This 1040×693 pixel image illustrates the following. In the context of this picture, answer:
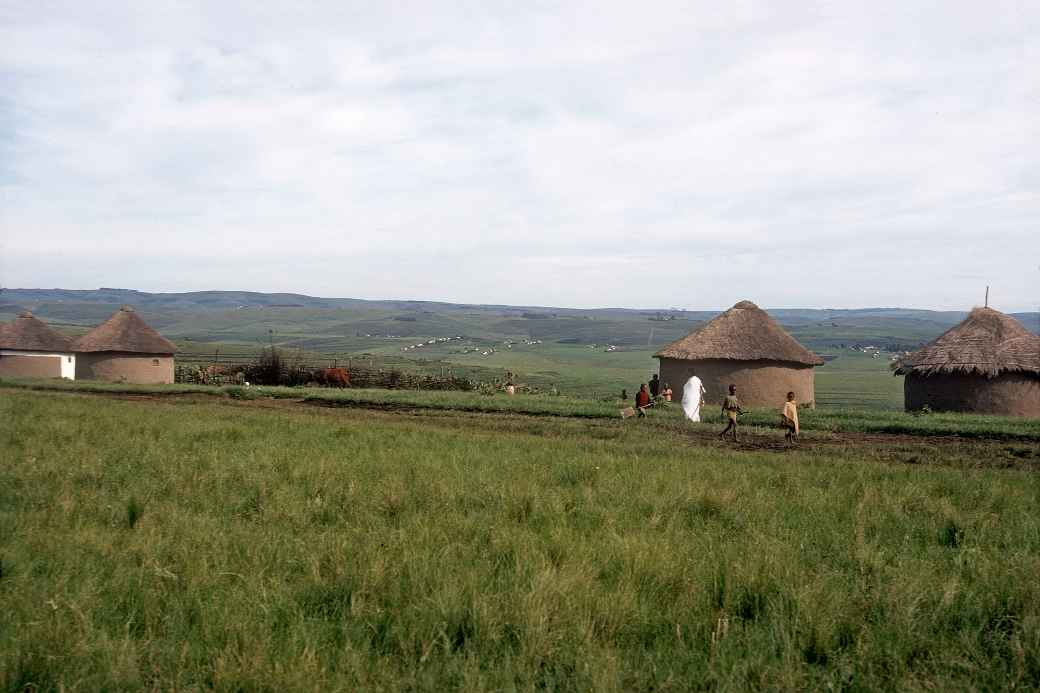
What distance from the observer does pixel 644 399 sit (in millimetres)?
23047

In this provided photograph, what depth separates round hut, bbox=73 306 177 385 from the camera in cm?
4303

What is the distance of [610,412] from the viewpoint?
2323cm

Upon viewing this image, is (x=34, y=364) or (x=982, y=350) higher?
(x=982, y=350)

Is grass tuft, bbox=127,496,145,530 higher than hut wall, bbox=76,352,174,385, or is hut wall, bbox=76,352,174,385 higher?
grass tuft, bbox=127,496,145,530

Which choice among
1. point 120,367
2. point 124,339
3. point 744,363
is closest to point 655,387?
point 744,363

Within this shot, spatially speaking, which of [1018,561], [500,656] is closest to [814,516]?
[1018,561]

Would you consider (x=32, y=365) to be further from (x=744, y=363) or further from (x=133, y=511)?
(x=133, y=511)

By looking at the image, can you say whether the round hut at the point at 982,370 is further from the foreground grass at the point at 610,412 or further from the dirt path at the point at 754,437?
the dirt path at the point at 754,437

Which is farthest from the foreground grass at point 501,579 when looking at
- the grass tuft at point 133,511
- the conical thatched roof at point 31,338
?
the conical thatched roof at point 31,338

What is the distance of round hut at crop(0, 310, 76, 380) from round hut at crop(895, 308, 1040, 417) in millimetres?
40941

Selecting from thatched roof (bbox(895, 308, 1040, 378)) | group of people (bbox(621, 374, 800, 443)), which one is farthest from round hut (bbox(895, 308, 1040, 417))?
group of people (bbox(621, 374, 800, 443))

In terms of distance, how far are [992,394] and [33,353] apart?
46179mm

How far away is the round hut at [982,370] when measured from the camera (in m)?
28.5

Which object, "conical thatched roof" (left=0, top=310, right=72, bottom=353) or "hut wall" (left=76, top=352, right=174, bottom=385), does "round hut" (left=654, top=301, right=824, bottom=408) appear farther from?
"conical thatched roof" (left=0, top=310, right=72, bottom=353)
